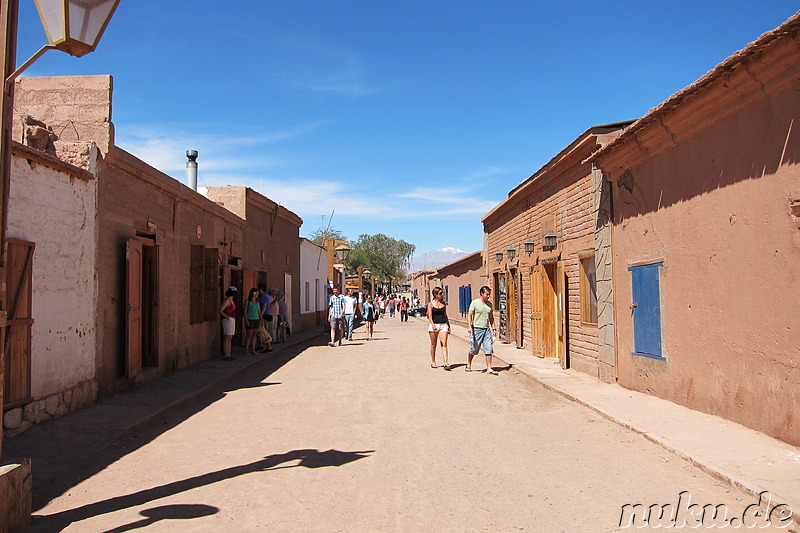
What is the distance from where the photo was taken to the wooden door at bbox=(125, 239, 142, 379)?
31.7ft

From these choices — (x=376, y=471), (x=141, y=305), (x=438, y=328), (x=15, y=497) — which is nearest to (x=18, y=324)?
(x=15, y=497)

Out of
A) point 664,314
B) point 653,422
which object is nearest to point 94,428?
point 653,422

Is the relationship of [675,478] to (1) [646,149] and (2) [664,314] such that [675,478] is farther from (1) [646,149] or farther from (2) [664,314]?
(1) [646,149]

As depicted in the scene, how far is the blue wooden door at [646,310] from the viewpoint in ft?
29.6

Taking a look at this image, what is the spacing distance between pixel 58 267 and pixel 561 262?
9.69 m

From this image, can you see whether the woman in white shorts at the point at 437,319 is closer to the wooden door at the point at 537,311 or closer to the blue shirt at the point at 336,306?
the wooden door at the point at 537,311

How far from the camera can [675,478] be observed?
5.36 metres

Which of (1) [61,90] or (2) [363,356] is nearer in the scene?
(1) [61,90]

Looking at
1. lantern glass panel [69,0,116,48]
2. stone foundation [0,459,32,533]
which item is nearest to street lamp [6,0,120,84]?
lantern glass panel [69,0,116,48]

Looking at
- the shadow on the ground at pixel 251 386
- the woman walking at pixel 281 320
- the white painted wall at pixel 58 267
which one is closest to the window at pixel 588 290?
the shadow on the ground at pixel 251 386

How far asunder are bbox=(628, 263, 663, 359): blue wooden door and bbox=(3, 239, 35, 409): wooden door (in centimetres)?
784

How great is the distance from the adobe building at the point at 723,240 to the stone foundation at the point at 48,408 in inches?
297

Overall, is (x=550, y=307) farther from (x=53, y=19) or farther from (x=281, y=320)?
(x=53, y=19)

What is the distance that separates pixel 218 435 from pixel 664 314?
599 centimetres
